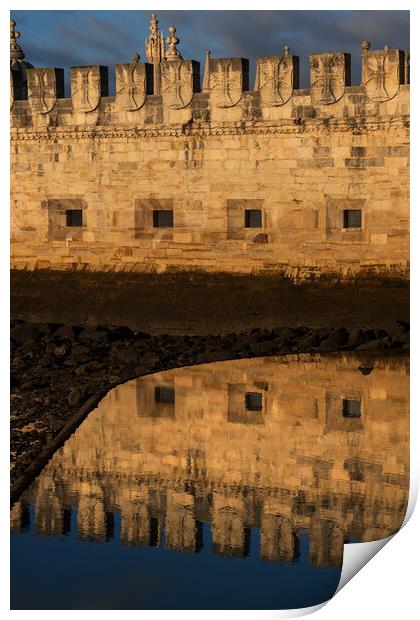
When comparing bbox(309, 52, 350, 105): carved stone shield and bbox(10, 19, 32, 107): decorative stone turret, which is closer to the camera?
bbox(309, 52, 350, 105): carved stone shield

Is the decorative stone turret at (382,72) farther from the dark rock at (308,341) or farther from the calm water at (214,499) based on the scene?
the calm water at (214,499)

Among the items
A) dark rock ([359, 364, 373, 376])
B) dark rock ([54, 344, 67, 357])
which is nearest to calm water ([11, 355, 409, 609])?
dark rock ([359, 364, 373, 376])

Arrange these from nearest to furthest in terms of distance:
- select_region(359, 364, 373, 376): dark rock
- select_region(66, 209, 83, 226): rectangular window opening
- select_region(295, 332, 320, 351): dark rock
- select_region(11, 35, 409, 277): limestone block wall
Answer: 1. select_region(359, 364, 373, 376): dark rock
2. select_region(295, 332, 320, 351): dark rock
3. select_region(11, 35, 409, 277): limestone block wall
4. select_region(66, 209, 83, 226): rectangular window opening

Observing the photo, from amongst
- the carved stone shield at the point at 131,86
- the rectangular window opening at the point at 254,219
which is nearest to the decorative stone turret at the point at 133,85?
the carved stone shield at the point at 131,86

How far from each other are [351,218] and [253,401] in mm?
5698

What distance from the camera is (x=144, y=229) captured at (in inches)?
707

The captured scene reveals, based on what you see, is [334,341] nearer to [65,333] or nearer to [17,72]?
[65,333]

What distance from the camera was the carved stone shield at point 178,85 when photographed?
58.1 feet

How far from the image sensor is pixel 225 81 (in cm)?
1744

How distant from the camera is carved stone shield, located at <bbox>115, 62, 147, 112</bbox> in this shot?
18.0 m

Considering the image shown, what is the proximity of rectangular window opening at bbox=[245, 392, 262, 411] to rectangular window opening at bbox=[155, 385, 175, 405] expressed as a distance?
2.30 feet

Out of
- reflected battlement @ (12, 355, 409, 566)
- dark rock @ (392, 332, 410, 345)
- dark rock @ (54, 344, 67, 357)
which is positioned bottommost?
reflected battlement @ (12, 355, 409, 566)

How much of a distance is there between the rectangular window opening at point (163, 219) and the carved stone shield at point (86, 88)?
176 centimetres

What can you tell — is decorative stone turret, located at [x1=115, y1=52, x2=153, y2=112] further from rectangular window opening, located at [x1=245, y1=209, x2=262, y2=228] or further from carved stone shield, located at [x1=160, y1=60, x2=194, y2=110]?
rectangular window opening, located at [x1=245, y1=209, x2=262, y2=228]
